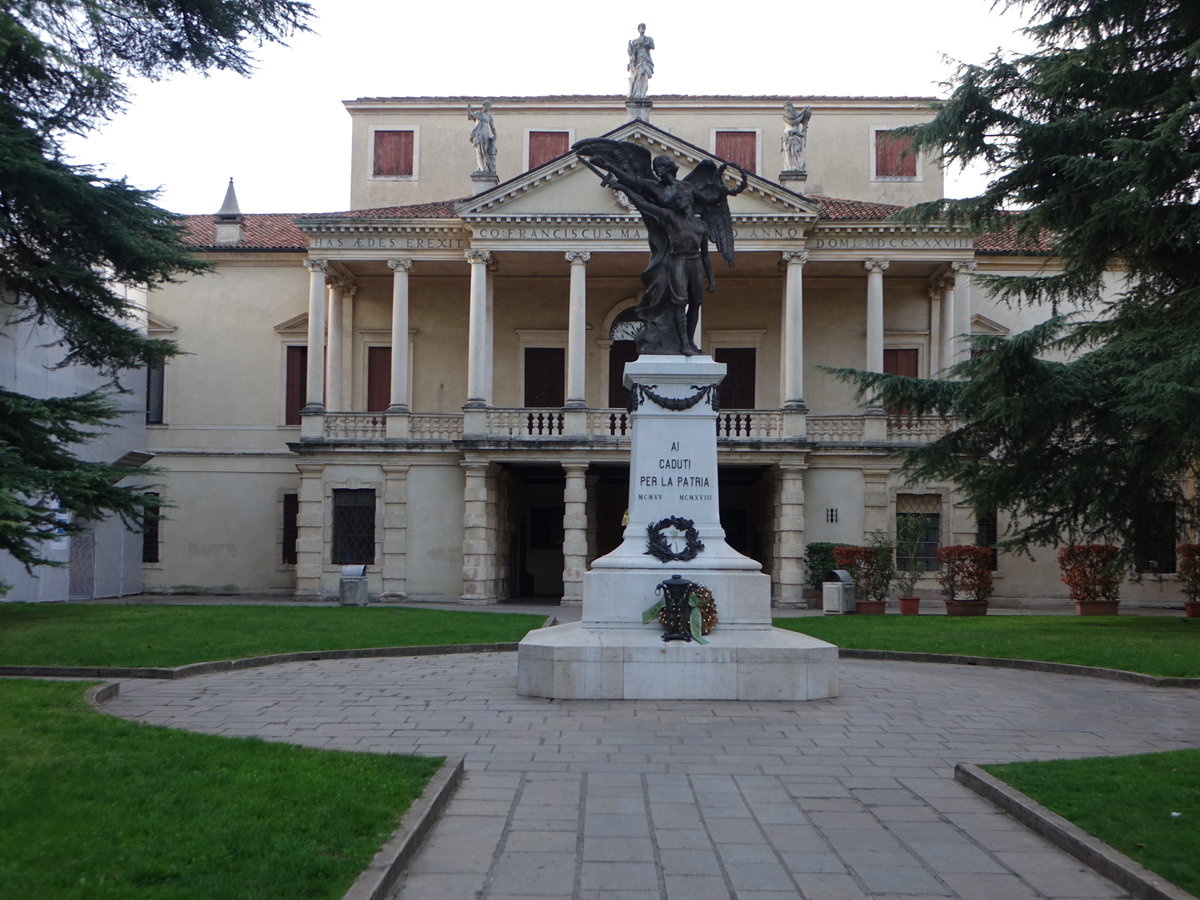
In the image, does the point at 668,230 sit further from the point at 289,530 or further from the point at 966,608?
the point at 289,530

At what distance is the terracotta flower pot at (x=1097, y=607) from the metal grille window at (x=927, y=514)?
188 inches

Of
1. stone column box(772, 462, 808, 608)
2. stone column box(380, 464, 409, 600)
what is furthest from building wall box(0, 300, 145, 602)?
stone column box(772, 462, 808, 608)

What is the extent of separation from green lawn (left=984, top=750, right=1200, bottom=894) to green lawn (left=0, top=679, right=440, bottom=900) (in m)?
3.69

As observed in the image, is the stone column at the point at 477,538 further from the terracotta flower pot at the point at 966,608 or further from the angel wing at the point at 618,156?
the angel wing at the point at 618,156

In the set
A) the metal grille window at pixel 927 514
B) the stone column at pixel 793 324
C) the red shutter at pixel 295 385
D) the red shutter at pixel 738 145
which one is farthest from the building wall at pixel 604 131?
the metal grille window at pixel 927 514

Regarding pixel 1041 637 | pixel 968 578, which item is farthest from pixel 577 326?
pixel 1041 637

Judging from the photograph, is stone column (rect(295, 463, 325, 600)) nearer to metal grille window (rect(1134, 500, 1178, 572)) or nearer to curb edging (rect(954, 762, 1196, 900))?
metal grille window (rect(1134, 500, 1178, 572))

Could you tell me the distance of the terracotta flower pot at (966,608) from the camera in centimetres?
2525

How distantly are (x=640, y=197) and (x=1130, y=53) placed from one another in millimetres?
10800

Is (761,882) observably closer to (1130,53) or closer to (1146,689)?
(1146,689)

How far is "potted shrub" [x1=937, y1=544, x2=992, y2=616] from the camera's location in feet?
83.0

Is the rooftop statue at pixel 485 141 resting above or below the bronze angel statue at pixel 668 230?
above

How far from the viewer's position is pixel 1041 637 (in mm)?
17266

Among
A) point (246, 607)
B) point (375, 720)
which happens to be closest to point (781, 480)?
point (246, 607)
